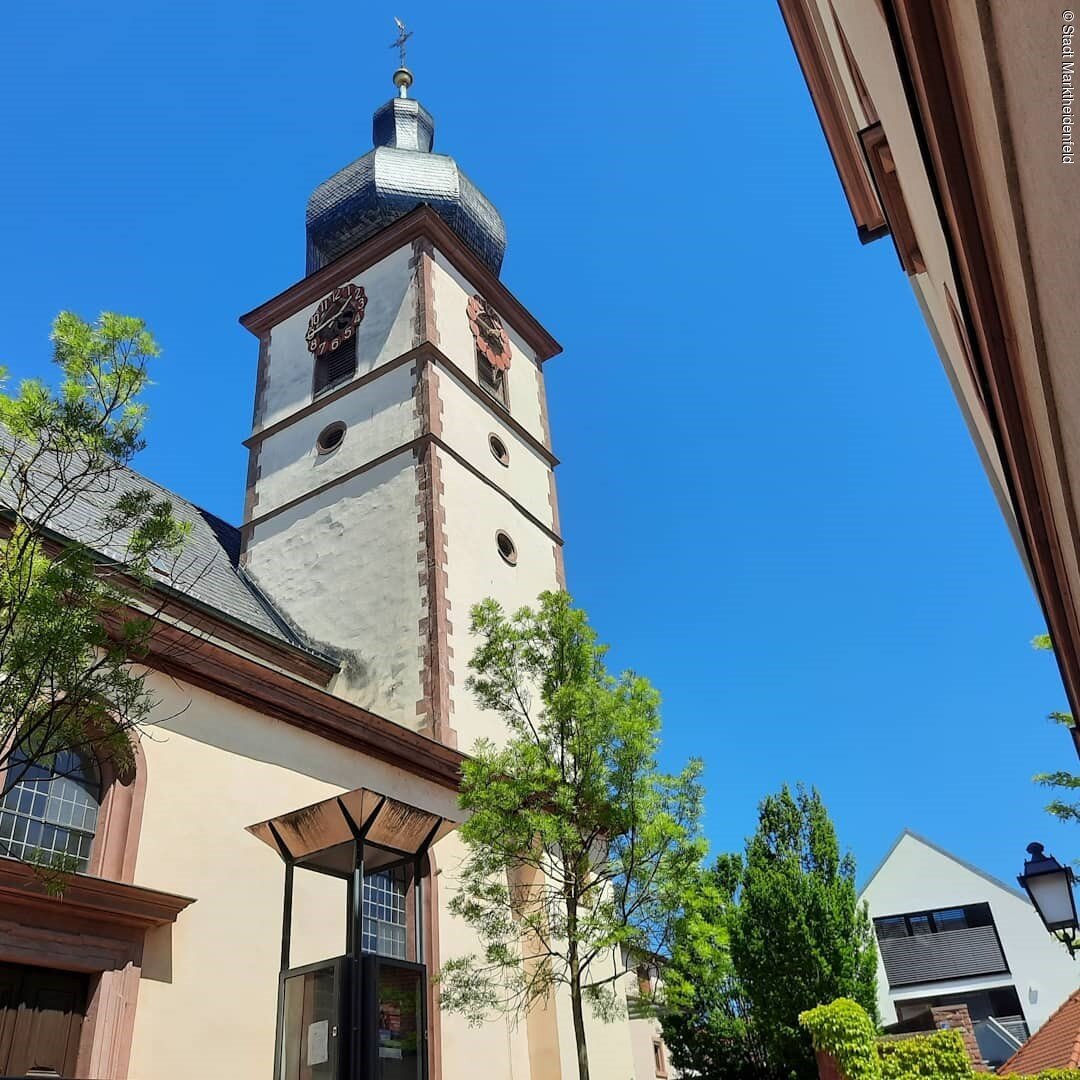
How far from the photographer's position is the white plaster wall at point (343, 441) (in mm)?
19078

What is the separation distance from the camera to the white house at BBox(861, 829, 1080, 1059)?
32.2m

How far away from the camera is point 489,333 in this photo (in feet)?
74.3

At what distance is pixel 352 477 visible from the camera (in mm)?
19062

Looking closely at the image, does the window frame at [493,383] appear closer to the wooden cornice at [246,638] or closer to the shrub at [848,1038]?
the wooden cornice at [246,638]

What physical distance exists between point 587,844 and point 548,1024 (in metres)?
5.47

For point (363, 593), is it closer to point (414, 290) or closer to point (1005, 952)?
point (414, 290)

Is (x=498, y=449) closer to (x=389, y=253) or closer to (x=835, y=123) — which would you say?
(x=389, y=253)

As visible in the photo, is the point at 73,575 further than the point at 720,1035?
No

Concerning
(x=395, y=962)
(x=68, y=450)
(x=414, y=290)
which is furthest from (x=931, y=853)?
(x=68, y=450)

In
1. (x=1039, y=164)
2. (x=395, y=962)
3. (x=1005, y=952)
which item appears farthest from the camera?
(x=1005, y=952)

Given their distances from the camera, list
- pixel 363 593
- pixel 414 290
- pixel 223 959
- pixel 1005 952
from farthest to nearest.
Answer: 1. pixel 1005 952
2. pixel 414 290
3. pixel 363 593
4. pixel 223 959

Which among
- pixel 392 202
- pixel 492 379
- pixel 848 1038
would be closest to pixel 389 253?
pixel 392 202

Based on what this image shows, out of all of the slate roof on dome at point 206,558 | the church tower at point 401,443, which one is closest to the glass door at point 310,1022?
the slate roof on dome at point 206,558

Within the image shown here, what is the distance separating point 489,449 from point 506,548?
237 centimetres
